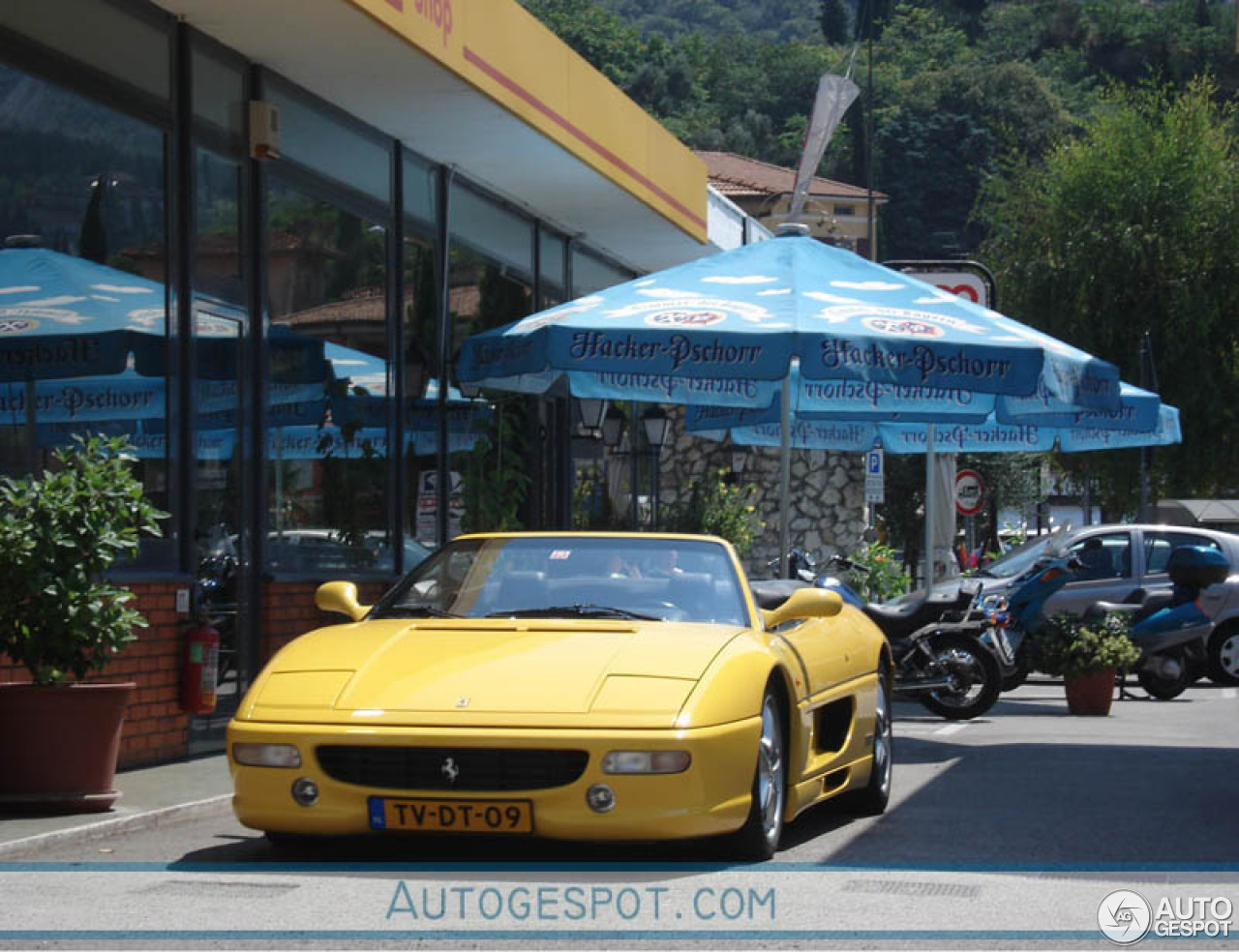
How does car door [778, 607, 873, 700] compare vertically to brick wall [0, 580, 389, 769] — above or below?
above

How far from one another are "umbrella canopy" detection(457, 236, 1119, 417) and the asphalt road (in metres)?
3.41

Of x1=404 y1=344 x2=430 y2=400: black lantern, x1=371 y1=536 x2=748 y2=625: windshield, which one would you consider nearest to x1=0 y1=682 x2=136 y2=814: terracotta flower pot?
x1=371 y1=536 x2=748 y2=625: windshield

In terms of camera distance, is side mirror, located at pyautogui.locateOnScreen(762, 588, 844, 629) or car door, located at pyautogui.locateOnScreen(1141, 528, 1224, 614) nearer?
side mirror, located at pyautogui.locateOnScreen(762, 588, 844, 629)

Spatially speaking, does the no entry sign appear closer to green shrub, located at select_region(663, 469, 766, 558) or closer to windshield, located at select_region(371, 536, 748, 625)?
green shrub, located at select_region(663, 469, 766, 558)

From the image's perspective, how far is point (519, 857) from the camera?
7.78 meters

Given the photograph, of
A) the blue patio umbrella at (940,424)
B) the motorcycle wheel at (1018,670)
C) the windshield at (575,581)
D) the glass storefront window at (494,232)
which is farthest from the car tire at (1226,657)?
the windshield at (575,581)

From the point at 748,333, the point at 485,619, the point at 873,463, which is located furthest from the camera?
the point at 873,463

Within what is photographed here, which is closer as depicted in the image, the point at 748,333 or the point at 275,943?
the point at 275,943

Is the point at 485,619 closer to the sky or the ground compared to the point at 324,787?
closer to the sky

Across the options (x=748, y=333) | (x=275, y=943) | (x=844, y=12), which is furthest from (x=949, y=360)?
(x=844, y=12)

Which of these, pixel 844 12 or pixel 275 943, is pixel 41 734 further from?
pixel 844 12

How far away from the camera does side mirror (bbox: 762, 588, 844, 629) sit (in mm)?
8695

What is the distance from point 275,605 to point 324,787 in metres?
7.03

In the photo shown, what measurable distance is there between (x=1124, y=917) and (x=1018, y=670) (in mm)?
14299
